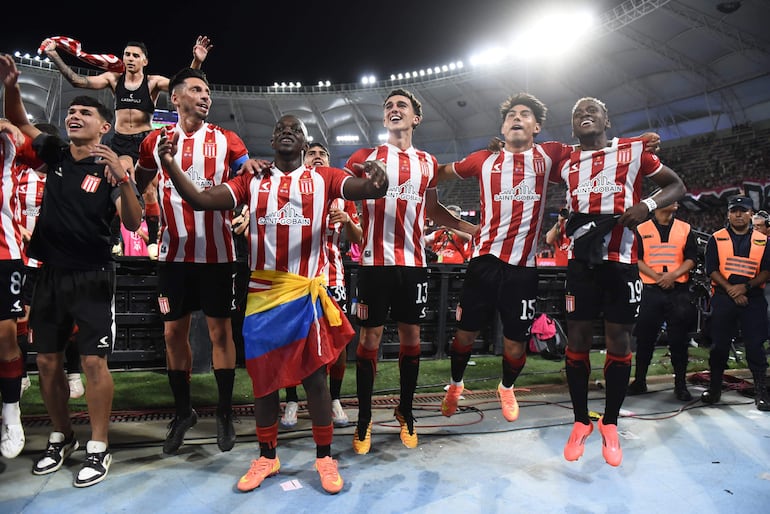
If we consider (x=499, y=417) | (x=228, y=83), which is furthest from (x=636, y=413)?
(x=228, y=83)

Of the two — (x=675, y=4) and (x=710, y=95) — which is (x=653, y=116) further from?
(x=675, y=4)

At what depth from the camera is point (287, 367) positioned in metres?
2.92

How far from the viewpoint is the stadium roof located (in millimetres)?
16859

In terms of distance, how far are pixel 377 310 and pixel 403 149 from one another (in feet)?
4.14

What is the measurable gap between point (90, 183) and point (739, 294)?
19.9 feet

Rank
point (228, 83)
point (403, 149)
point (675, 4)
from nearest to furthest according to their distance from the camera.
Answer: point (403, 149), point (675, 4), point (228, 83)

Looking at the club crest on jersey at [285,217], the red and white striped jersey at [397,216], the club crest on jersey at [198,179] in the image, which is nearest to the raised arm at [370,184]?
the club crest on jersey at [285,217]

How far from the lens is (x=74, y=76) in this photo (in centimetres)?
544

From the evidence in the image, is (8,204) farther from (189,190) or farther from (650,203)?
(650,203)

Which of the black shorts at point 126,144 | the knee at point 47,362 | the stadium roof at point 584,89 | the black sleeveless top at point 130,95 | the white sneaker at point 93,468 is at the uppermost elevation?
the stadium roof at point 584,89

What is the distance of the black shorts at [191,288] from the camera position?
347 cm

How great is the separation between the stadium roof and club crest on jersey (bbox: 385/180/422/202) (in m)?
12.0

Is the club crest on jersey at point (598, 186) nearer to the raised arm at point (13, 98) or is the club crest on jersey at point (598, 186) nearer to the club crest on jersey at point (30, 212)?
the raised arm at point (13, 98)

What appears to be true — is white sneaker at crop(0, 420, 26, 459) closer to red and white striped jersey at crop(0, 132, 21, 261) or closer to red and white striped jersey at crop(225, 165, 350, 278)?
red and white striped jersey at crop(0, 132, 21, 261)
